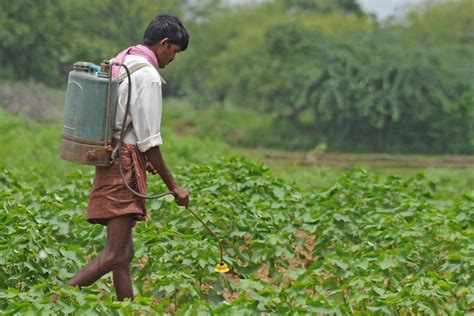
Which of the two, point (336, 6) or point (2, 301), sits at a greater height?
point (336, 6)

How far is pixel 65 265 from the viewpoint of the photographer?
621cm

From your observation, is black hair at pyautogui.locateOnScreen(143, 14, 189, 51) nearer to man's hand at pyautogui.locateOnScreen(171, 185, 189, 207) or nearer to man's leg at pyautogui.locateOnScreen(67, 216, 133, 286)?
man's hand at pyautogui.locateOnScreen(171, 185, 189, 207)

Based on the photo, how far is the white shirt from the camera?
531cm

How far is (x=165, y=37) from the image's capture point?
5.57 metres

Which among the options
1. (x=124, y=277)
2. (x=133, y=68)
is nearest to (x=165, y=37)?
(x=133, y=68)

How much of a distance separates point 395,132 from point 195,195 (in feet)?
89.4

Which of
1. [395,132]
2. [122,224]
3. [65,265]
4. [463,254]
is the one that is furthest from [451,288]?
[395,132]

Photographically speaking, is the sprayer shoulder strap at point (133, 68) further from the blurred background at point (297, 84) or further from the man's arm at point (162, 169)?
the blurred background at point (297, 84)

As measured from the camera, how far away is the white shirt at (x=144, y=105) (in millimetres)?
5312

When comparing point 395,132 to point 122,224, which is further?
point 395,132

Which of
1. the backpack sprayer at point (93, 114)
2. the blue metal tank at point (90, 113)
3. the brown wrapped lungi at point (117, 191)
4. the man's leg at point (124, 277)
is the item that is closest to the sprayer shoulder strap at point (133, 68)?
the backpack sprayer at point (93, 114)

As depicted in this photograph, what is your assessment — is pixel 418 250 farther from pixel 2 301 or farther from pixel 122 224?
pixel 2 301

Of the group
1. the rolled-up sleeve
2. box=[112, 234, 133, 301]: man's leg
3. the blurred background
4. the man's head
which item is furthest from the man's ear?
the blurred background

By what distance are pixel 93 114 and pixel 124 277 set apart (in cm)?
99
